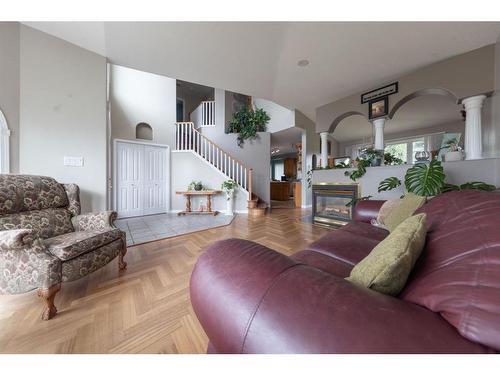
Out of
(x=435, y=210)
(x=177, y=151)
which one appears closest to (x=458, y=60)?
(x=435, y=210)

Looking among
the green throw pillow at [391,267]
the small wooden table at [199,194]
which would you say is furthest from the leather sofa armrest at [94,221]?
the small wooden table at [199,194]

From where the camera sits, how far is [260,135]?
6.22 metres

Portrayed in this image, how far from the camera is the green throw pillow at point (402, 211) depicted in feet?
5.05

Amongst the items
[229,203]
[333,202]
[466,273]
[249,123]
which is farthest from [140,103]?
[466,273]

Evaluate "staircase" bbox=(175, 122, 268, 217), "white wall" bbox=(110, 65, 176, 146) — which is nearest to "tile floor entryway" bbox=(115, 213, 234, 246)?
"staircase" bbox=(175, 122, 268, 217)

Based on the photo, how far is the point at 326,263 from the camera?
44.1 inches

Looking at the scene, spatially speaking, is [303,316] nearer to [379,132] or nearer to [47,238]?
[47,238]

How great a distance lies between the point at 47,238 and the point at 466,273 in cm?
261

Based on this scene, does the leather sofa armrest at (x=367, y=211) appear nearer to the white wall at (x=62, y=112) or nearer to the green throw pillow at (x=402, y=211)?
the green throw pillow at (x=402, y=211)

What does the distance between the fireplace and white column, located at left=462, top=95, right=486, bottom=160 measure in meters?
1.47

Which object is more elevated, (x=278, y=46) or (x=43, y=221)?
(x=278, y=46)
